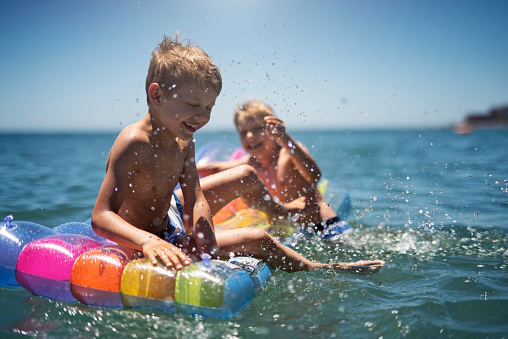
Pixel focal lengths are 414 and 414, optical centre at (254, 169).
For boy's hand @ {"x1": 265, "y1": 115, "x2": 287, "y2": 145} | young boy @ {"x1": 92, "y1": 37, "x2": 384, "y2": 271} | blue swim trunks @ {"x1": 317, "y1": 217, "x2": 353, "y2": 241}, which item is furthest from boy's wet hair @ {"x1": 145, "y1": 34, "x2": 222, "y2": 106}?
blue swim trunks @ {"x1": 317, "y1": 217, "x2": 353, "y2": 241}

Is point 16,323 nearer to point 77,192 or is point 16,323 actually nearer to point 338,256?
point 338,256

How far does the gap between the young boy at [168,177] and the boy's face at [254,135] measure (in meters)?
1.36

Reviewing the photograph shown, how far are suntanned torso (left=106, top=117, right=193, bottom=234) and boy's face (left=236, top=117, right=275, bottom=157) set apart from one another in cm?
139

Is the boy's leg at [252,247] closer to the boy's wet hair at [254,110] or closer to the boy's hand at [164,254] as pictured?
the boy's hand at [164,254]

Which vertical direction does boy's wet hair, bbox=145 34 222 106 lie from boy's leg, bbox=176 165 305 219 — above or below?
above

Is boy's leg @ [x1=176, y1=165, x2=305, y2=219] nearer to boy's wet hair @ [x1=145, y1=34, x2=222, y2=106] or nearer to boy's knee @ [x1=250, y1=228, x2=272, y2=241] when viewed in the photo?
boy's knee @ [x1=250, y1=228, x2=272, y2=241]

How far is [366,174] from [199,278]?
23.8 feet

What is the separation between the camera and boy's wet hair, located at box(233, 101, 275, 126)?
3.87 metres

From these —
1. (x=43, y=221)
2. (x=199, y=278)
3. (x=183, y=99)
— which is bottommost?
(x=43, y=221)

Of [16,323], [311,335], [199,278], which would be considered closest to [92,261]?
[16,323]

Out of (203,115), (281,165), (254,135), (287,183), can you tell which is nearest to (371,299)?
(203,115)

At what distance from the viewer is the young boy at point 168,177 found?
201cm

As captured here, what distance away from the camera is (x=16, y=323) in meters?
1.88

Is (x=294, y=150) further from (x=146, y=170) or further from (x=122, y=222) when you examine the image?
(x=122, y=222)
